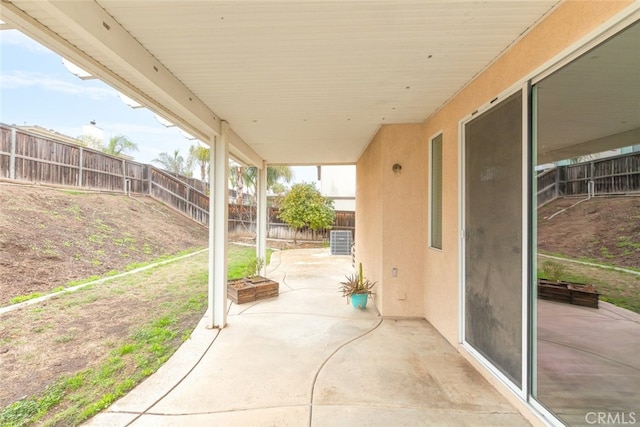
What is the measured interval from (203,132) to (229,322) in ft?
8.82

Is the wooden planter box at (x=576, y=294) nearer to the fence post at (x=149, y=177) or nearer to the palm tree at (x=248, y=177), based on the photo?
the fence post at (x=149, y=177)

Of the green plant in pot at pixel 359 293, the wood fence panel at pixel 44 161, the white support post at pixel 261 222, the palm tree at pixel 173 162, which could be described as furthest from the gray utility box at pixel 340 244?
the palm tree at pixel 173 162

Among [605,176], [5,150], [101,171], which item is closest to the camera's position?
[605,176]

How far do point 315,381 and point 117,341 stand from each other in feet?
8.20

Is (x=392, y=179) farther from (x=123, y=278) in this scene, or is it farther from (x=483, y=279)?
(x=123, y=278)

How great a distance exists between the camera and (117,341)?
3.20 m

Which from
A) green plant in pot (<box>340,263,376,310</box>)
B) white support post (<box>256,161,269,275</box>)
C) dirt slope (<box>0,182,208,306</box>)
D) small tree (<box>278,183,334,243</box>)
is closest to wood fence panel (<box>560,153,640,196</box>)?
green plant in pot (<box>340,263,376,310</box>)

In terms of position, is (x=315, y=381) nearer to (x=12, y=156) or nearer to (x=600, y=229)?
(x=600, y=229)

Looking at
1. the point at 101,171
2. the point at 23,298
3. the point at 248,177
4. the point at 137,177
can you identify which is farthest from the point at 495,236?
the point at 248,177

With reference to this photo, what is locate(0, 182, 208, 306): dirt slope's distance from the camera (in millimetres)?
4371

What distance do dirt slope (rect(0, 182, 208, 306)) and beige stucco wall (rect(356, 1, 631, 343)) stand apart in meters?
5.30

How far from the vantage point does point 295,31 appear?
6.14 feet

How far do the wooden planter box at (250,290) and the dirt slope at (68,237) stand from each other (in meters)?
2.79

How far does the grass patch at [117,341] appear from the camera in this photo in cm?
204
